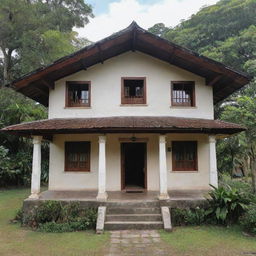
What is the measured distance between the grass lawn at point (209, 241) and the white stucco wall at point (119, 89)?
5.01 m

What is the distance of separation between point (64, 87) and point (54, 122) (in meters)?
1.91

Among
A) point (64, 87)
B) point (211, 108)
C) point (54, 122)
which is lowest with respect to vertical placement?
point (54, 122)

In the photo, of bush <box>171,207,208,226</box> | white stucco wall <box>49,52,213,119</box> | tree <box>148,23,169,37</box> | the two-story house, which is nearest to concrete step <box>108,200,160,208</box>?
bush <box>171,207,208,226</box>

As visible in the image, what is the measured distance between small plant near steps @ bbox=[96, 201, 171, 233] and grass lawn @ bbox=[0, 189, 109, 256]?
0.56 meters

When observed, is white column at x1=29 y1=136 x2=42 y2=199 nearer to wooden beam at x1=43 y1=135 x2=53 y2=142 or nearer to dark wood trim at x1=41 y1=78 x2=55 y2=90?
wooden beam at x1=43 y1=135 x2=53 y2=142

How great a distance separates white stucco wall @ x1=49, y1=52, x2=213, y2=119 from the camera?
36.5ft

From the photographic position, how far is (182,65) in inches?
444

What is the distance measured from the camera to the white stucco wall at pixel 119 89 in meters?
11.1

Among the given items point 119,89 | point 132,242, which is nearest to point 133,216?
point 132,242

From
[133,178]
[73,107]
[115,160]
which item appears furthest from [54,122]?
[133,178]

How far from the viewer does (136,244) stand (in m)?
6.65

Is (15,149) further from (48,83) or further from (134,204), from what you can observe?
(134,204)

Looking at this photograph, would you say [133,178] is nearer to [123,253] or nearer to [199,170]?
[199,170]

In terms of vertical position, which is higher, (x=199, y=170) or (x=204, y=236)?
(x=199, y=170)
